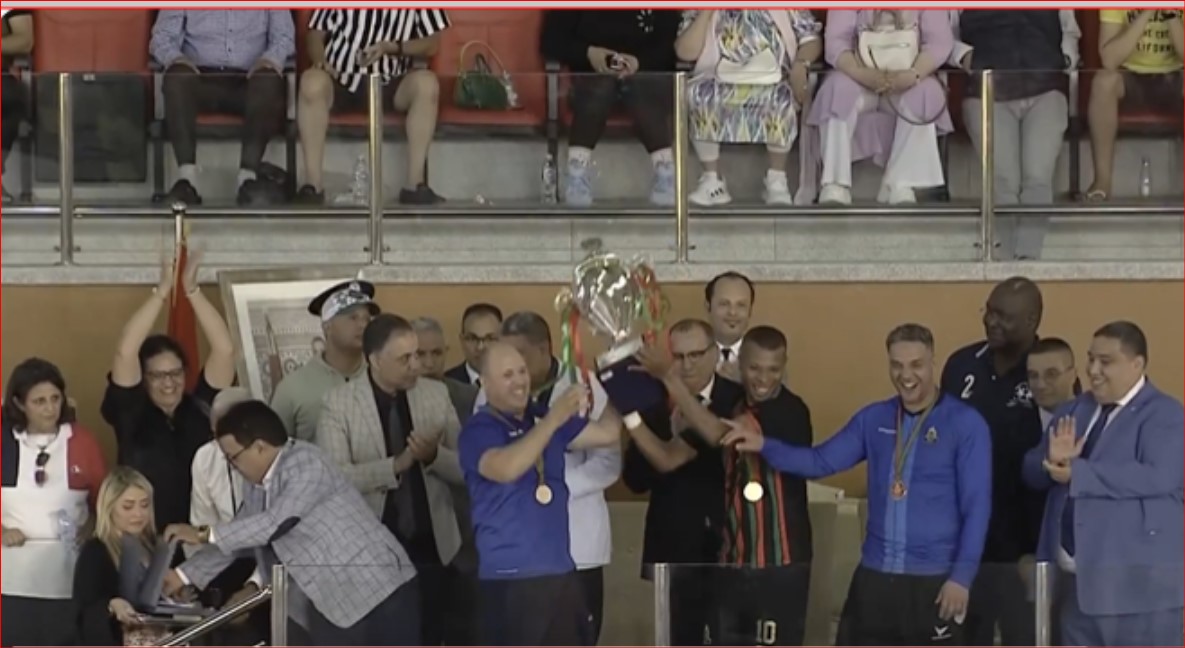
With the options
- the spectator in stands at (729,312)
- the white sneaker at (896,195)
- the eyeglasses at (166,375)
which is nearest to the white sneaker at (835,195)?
the white sneaker at (896,195)

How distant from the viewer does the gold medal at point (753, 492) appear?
7.42 metres

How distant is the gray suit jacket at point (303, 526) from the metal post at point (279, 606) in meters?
0.18

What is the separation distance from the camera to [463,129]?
8.91 m

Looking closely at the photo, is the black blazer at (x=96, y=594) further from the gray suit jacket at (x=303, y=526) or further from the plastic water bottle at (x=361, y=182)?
the plastic water bottle at (x=361, y=182)

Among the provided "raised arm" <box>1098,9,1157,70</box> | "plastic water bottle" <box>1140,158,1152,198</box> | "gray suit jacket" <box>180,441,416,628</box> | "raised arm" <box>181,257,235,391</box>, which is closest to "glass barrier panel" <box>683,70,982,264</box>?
"plastic water bottle" <box>1140,158,1152,198</box>

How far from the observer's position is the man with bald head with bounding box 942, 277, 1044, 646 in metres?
6.73

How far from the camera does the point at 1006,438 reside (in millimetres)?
7613

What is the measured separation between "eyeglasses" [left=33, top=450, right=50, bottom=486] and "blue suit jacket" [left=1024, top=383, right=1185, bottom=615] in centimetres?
298

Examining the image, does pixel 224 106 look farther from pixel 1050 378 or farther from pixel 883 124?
pixel 1050 378

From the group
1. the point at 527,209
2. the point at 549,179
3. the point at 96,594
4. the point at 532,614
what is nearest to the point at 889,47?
the point at 549,179

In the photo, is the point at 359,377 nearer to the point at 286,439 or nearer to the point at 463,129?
the point at 286,439

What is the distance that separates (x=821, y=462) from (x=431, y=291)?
2.22m

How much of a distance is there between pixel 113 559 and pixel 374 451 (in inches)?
34.4

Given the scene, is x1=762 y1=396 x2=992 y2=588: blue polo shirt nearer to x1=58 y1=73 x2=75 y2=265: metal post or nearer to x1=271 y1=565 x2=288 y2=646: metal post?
x1=271 y1=565 x2=288 y2=646: metal post
